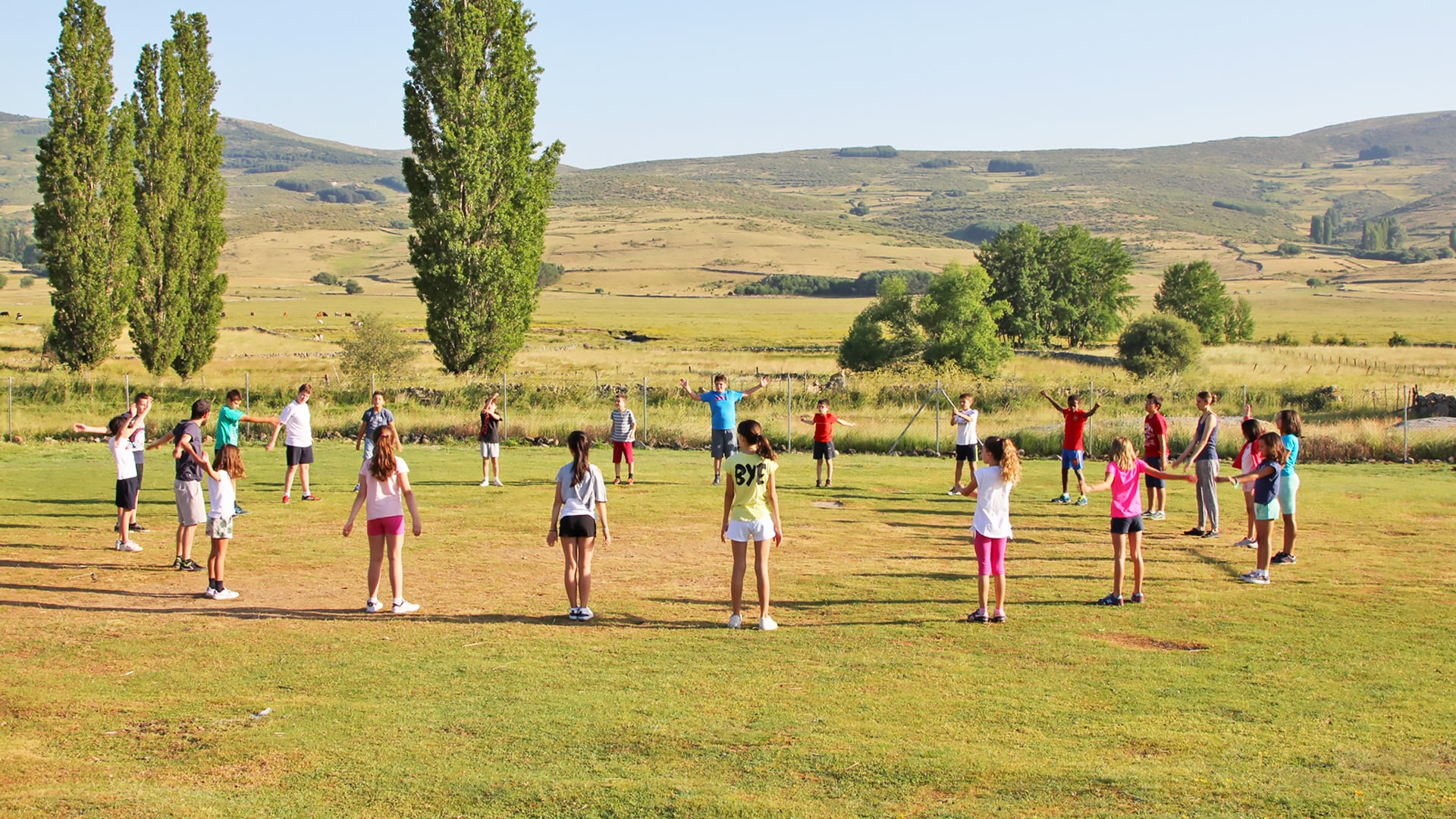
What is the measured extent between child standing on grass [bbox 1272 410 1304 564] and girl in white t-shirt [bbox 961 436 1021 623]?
15.5ft

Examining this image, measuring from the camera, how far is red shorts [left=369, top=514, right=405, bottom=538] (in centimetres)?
1091

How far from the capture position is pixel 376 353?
46188 mm

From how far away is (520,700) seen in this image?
28.2 feet

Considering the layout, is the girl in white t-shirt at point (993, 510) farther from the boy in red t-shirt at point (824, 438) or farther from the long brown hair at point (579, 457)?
the boy in red t-shirt at point (824, 438)

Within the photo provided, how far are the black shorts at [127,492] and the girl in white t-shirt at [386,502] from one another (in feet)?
16.4

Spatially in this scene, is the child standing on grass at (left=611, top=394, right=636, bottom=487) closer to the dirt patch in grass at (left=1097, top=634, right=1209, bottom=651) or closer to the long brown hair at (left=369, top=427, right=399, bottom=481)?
the long brown hair at (left=369, top=427, right=399, bottom=481)

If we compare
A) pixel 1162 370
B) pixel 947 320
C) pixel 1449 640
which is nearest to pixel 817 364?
pixel 947 320

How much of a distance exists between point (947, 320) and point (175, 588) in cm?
5498

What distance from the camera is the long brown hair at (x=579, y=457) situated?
1059 cm

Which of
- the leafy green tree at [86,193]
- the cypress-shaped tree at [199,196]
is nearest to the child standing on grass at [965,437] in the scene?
the cypress-shaped tree at [199,196]

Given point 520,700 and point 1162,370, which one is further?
point 1162,370

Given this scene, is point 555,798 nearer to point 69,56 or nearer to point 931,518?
point 931,518

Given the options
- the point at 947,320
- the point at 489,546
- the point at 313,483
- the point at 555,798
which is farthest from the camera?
the point at 947,320

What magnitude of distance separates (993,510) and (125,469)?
10.7m
